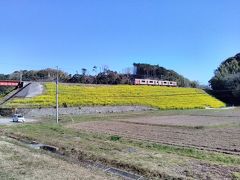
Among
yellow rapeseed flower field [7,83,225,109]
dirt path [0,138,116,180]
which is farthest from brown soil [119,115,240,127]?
dirt path [0,138,116,180]

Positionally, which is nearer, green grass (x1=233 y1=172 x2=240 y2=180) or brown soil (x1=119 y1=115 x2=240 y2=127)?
green grass (x1=233 y1=172 x2=240 y2=180)

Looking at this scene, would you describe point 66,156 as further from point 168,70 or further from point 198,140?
point 168,70

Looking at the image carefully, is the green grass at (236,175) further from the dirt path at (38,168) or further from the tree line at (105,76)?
the tree line at (105,76)

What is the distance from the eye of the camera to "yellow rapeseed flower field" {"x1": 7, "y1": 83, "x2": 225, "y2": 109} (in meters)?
63.2

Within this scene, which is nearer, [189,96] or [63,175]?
[63,175]

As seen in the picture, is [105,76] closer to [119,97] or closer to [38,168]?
[119,97]

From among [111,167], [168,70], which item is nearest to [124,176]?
[111,167]

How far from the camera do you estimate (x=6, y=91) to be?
2953 inches

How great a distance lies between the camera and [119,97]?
76.6 m

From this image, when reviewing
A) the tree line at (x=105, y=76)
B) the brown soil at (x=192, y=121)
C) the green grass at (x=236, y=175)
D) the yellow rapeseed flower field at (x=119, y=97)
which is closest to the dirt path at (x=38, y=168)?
the green grass at (x=236, y=175)

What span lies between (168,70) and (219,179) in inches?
5686

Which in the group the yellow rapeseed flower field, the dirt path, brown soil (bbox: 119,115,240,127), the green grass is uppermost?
the yellow rapeseed flower field

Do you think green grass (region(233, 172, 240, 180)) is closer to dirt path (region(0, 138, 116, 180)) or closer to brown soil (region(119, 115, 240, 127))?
dirt path (region(0, 138, 116, 180))

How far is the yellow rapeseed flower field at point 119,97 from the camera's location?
63.2 metres
